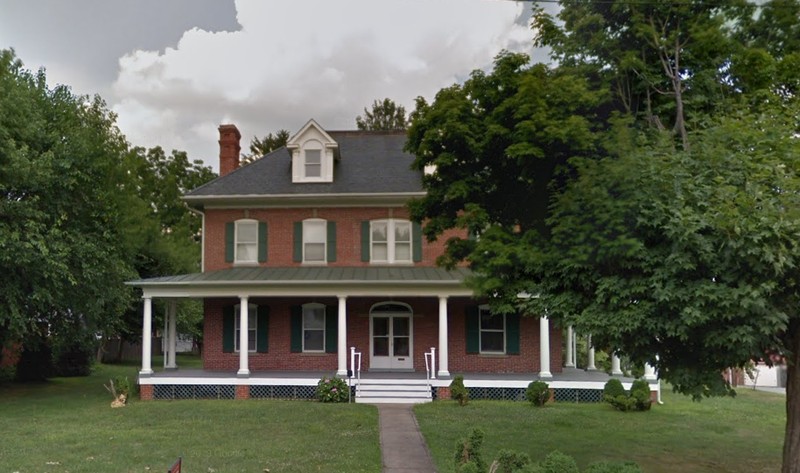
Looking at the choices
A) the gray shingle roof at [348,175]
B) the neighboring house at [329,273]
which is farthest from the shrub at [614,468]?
the gray shingle roof at [348,175]

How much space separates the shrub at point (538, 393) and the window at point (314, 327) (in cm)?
719

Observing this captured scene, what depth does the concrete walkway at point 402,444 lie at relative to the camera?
9.69 m

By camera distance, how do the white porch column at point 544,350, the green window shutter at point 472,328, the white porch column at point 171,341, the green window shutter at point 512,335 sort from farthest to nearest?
the white porch column at point 171,341 → the green window shutter at point 472,328 → the green window shutter at point 512,335 → the white porch column at point 544,350

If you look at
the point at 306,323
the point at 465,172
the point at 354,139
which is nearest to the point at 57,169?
the point at 306,323

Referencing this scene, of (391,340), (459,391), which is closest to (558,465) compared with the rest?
(459,391)

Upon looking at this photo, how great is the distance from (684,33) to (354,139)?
15.9 m

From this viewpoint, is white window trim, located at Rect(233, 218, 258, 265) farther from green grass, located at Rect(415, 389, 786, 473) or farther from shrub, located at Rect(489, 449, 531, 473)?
shrub, located at Rect(489, 449, 531, 473)

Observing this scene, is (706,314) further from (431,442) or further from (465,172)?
(431,442)

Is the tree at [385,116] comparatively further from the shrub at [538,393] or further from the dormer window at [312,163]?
the shrub at [538,393]

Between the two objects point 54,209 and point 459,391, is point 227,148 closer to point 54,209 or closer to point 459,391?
point 54,209

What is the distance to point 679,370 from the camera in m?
7.77

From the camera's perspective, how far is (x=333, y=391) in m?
17.2

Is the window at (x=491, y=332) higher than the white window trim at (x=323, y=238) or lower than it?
lower

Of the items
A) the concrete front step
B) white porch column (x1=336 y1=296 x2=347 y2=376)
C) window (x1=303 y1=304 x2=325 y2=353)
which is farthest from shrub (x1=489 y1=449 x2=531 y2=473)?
window (x1=303 y1=304 x2=325 y2=353)
